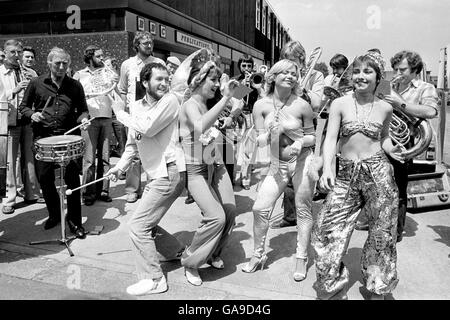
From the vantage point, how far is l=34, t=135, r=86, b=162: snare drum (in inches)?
167

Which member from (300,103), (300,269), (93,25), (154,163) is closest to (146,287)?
(154,163)

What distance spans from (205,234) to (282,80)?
5.09 ft

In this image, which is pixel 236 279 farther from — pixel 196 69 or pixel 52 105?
pixel 52 105

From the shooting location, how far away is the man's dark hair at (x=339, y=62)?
6748 millimetres

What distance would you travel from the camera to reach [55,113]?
189 inches

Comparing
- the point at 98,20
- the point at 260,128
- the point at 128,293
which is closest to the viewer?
the point at 128,293

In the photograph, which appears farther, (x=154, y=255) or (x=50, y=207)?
(x=50, y=207)

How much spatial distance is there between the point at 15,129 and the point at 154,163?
3205 millimetres

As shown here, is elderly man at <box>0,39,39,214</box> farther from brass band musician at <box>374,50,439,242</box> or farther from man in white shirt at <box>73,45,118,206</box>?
brass band musician at <box>374,50,439,242</box>

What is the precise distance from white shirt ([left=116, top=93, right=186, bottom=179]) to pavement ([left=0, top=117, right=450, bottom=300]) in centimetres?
105

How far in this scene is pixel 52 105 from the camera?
4836mm

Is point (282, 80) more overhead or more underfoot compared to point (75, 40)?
more underfoot

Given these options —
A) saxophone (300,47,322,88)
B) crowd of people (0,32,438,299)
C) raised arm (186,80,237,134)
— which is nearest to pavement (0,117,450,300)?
crowd of people (0,32,438,299)

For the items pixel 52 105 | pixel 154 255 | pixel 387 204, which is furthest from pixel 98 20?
pixel 387 204
